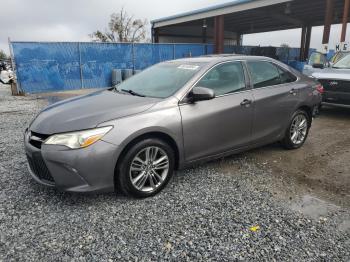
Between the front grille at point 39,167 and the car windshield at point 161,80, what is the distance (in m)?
1.41

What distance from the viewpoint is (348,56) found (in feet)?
26.3

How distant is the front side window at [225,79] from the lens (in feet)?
12.5

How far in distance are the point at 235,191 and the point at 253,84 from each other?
1.58 meters

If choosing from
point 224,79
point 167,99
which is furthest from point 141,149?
point 224,79

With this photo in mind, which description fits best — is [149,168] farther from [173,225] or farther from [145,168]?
[173,225]

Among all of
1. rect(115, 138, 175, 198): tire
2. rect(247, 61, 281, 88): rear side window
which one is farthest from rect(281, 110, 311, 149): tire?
rect(115, 138, 175, 198): tire

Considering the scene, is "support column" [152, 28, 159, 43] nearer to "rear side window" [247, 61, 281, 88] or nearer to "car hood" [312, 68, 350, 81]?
"car hood" [312, 68, 350, 81]

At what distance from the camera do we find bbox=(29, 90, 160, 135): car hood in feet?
9.92

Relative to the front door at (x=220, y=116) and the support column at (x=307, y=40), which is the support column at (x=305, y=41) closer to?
the support column at (x=307, y=40)

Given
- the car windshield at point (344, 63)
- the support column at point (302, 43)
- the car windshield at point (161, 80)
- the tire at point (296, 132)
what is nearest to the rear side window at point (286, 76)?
the tire at point (296, 132)

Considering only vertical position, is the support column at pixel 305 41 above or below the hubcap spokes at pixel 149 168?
above

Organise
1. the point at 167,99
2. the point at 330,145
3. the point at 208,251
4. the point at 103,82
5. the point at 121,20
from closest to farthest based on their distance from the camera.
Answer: the point at 208,251 < the point at 167,99 < the point at 330,145 < the point at 103,82 < the point at 121,20

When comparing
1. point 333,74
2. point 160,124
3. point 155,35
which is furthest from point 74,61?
point 155,35

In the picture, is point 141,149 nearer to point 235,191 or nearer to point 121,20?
point 235,191
